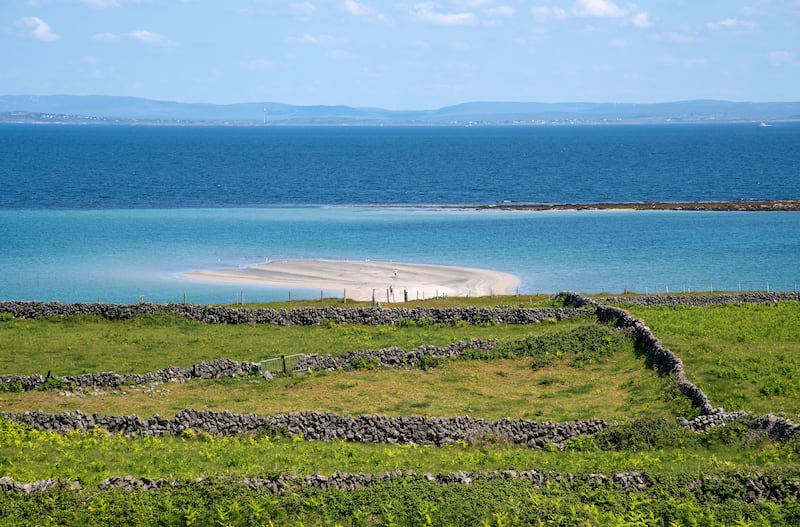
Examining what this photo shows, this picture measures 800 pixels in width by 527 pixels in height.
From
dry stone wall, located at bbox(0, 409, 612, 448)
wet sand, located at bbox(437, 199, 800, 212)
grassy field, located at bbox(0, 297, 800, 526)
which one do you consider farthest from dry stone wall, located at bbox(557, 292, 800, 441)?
wet sand, located at bbox(437, 199, 800, 212)

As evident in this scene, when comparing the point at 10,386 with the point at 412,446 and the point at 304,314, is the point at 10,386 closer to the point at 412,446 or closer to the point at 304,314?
the point at 304,314

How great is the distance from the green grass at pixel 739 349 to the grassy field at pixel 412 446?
0.12 meters

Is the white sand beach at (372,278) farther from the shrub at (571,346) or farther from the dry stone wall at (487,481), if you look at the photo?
the dry stone wall at (487,481)

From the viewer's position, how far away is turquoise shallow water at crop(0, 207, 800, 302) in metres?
75.2

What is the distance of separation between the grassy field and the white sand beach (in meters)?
21.2

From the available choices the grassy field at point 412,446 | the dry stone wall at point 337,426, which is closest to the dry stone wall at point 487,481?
the grassy field at point 412,446

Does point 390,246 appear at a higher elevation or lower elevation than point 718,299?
lower

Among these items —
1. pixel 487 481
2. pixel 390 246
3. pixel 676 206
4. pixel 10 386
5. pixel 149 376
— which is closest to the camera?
pixel 487 481

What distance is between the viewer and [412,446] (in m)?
29.3

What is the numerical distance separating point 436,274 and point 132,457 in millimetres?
54551

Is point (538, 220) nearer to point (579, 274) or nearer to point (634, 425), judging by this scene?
point (579, 274)

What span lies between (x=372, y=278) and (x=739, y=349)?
Result: 135 feet

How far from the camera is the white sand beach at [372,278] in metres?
71.9

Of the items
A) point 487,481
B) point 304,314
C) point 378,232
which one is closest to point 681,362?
point 487,481
